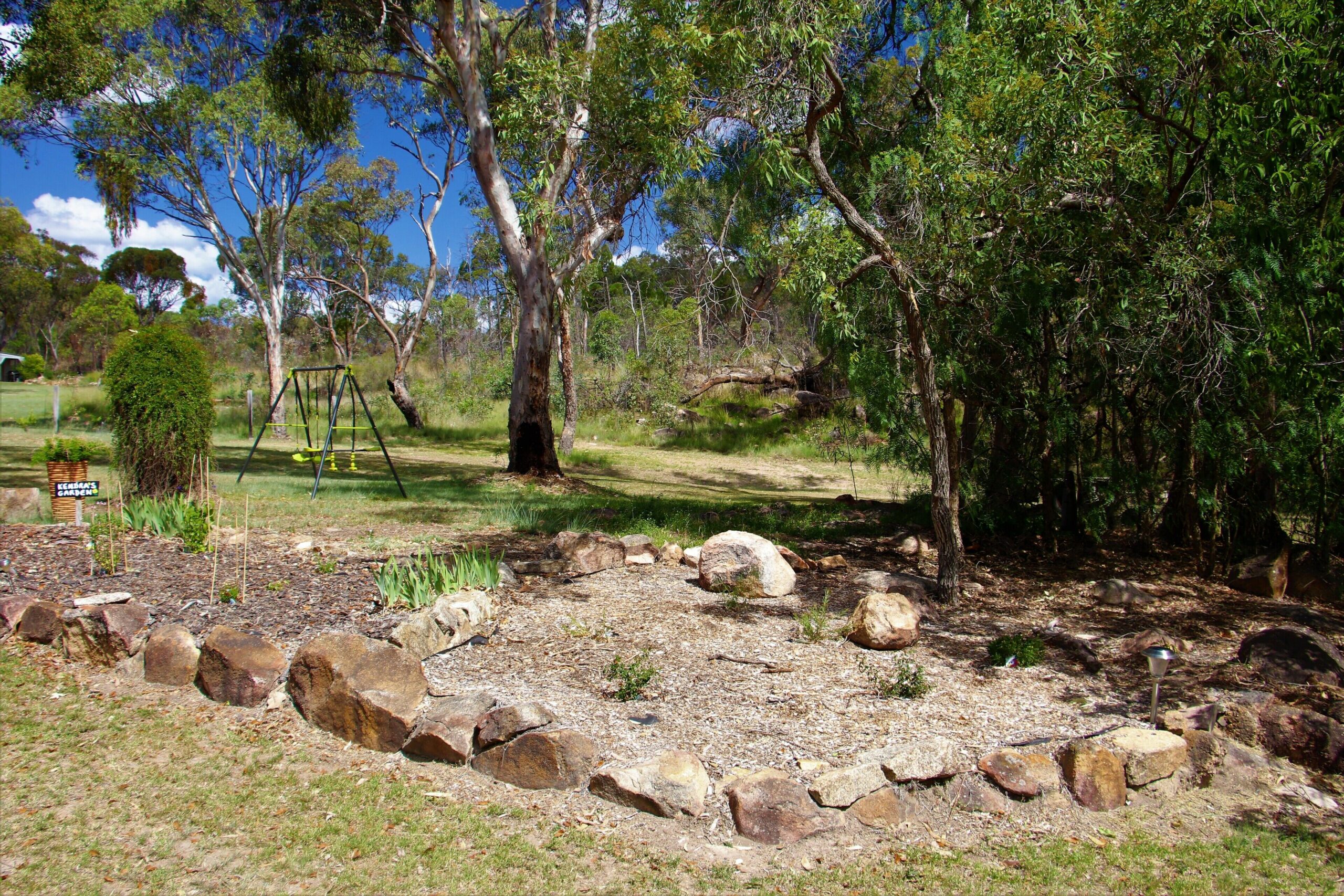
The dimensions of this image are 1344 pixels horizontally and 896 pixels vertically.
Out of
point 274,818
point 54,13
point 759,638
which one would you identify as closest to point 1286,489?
point 759,638

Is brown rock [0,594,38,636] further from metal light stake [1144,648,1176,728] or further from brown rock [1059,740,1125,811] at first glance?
metal light stake [1144,648,1176,728]

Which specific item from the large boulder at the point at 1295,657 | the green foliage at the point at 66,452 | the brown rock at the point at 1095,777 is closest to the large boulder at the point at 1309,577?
the large boulder at the point at 1295,657

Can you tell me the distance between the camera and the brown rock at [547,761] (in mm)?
4020

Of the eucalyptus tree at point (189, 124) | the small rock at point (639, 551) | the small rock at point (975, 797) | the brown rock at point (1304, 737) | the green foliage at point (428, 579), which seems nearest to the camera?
the small rock at point (975, 797)

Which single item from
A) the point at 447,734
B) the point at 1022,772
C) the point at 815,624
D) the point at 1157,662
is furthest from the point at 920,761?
the point at 447,734

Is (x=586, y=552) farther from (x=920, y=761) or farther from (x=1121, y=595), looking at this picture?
(x=1121, y=595)

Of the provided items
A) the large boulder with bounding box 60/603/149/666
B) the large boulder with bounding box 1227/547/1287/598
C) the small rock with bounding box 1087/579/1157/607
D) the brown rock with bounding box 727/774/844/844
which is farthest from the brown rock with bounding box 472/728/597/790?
the large boulder with bounding box 1227/547/1287/598

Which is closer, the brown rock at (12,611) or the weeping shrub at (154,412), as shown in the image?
the brown rock at (12,611)

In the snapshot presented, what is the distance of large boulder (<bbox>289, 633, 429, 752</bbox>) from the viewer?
4.35 meters

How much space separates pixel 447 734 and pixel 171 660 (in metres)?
1.87

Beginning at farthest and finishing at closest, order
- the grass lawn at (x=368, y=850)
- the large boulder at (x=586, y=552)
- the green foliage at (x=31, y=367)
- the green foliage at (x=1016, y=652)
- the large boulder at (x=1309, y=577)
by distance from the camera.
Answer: the green foliage at (x=31, y=367), the large boulder at (x=1309, y=577), the large boulder at (x=586, y=552), the green foliage at (x=1016, y=652), the grass lawn at (x=368, y=850)

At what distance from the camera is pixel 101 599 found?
214 inches

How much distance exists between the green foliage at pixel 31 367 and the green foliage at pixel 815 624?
160 feet

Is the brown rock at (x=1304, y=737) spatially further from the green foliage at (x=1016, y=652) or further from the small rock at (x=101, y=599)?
the small rock at (x=101, y=599)
